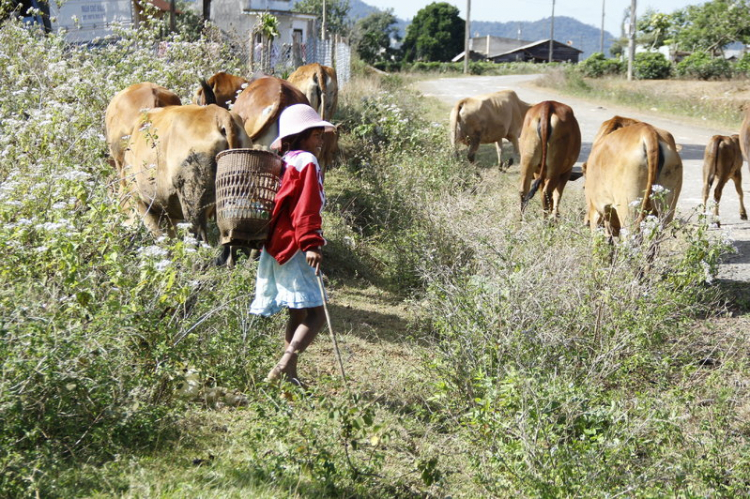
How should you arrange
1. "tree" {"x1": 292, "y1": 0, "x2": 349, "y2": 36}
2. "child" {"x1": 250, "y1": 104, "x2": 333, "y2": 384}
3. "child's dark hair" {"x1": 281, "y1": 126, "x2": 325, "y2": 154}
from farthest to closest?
"tree" {"x1": 292, "y1": 0, "x2": 349, "y2": 36}, "child's dark hair" {"x1": 281, "y1": 126, "x2": 325, "y2": 154}, "child" {"x1": 250, "y1": 104, "x2": 333, "y2": 384}

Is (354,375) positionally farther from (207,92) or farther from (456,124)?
(456,124)

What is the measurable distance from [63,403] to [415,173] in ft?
22.7

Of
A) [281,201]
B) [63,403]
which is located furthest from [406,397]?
[63,403]

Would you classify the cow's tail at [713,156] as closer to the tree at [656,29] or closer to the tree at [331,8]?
the tree at [656,29]

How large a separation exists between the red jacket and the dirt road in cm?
317

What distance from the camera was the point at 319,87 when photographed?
11508mm

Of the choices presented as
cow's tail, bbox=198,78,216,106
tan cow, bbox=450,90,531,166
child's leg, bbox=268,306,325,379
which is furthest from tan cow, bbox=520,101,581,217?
tan cow, bbox=450,90,531,166

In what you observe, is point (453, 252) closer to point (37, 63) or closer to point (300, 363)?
point (300, 363)

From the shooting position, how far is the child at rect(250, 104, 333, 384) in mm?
5051

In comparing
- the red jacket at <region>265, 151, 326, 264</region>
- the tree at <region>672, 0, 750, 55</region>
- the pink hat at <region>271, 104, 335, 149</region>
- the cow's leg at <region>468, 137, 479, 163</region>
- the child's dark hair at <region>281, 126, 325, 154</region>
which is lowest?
the cow's leg at <region>468, 137, 479, 163</region>

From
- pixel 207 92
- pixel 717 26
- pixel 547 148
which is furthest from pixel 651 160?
pixel 717 26

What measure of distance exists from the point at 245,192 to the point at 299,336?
3.18 feet

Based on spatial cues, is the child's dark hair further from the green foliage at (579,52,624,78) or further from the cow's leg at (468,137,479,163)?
the green foliage at (579,52,624,78)

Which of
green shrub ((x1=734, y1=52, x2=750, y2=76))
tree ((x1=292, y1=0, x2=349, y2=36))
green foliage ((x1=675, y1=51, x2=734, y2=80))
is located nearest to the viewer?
green shrub ((x1=734, y1=52, x2=750, y2=76))
